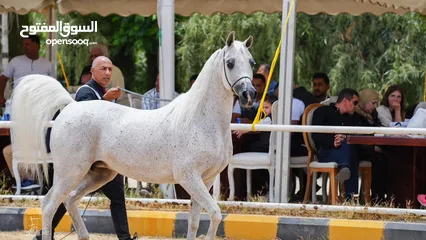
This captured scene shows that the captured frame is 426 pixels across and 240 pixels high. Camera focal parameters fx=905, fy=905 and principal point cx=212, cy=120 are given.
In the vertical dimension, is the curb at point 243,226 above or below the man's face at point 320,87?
below

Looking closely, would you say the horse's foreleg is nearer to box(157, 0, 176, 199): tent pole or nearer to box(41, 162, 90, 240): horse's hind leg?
box(41, 162, 90, 240): horse's hind leg

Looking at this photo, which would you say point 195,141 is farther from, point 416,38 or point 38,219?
point 416,38

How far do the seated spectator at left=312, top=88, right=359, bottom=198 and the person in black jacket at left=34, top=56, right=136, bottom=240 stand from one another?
282cm

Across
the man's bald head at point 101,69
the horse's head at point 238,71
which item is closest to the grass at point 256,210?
the man's bald head at point 101,69

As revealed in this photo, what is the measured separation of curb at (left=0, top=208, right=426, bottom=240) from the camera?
8742 mm

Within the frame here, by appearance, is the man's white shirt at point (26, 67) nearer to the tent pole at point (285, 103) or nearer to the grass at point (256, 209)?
the grass at point (256, 209)

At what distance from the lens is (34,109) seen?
A: 26.6ft

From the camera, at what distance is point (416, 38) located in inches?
832

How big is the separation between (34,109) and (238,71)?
2053 millimetres

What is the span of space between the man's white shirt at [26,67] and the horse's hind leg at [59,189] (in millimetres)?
5575

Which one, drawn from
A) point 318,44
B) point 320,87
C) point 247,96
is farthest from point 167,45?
point 318,44

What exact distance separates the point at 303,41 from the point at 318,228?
12753mm

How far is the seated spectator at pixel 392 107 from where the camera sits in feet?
37.7

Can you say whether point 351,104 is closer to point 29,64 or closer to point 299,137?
point 299,137
